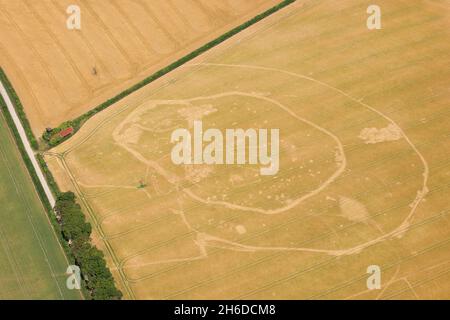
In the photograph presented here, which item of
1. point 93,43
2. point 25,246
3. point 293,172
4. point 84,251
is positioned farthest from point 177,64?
point 25,246

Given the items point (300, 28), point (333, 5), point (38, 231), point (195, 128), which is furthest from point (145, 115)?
point (333, 5)

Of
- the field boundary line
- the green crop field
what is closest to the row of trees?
the green crop field

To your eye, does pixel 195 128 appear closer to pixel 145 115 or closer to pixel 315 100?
pixel 145 115

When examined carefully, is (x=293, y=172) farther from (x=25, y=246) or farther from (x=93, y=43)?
(x=93, y=43)

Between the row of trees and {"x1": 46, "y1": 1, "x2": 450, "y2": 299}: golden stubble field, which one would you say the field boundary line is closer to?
{"x1": 46, "y1": 1, "x2": 450, "y2": 299}: golden stubble field

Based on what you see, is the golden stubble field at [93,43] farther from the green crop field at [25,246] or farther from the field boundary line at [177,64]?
the green crop field at [25,246]

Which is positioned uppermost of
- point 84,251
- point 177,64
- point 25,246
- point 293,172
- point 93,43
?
point 93,43

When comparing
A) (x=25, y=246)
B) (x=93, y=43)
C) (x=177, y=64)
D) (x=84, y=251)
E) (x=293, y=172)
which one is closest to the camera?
(x=84, y=251)
